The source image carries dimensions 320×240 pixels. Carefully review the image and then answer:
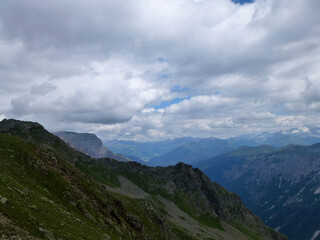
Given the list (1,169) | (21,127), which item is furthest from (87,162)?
(1,169)

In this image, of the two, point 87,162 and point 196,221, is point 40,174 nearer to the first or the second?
point 87,162

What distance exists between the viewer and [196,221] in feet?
626

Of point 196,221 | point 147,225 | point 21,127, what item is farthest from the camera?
point 196,221

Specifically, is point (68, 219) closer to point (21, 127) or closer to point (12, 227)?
point (12, 227)

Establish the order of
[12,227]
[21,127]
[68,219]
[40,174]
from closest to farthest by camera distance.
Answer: [12,227] < [68,219] < [40,174] < [21,127]

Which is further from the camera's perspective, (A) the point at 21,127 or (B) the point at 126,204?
(A) the point at 21,127

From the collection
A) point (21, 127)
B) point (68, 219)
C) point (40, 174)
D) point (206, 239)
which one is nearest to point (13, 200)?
point (68, 219)

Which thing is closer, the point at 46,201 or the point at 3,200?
the point at 3,200

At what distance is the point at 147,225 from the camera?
95000 mm

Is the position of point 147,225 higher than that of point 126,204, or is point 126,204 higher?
point 126,204

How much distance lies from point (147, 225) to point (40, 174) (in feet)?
167

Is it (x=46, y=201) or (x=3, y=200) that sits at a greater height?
(x=3, y=200)

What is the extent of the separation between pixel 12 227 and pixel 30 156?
1337 inches

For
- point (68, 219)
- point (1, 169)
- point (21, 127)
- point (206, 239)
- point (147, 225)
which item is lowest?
point (206, 239)
